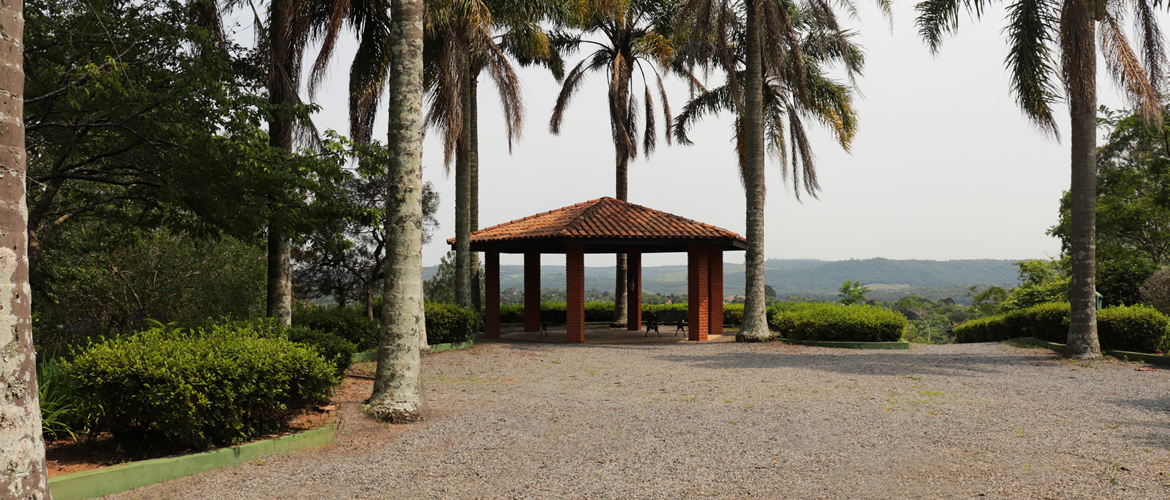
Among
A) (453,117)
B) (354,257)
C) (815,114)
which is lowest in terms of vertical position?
(354,257)

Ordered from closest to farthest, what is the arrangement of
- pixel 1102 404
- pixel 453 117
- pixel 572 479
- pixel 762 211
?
pixel 572 479 → pixel 1102 404 → pixel 453 117 → pixel 762 211

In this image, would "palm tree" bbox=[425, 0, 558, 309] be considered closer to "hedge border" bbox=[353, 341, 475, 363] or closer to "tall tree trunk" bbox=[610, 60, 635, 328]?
"hedge border" bbox=[353, 341, 475, 363]

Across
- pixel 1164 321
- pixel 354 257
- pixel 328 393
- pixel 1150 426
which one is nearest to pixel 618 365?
pixel 328 393

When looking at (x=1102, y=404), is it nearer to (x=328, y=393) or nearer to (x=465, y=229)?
(x=328, y=393)

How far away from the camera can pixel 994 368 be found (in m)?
11.3

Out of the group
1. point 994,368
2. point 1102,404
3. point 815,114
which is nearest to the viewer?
point 1102,404

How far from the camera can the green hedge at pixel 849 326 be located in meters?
15.7

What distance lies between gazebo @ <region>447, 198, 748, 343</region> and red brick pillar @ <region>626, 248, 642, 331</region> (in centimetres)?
108

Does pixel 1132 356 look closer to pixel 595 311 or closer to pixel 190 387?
pixel 190 387

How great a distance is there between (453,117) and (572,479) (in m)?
10.9

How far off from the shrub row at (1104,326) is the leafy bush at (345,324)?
14.4 m

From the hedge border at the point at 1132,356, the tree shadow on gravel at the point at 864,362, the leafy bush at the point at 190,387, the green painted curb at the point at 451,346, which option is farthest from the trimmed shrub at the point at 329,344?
the hedge border at the point at 1132,356

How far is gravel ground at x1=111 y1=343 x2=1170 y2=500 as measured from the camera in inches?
188

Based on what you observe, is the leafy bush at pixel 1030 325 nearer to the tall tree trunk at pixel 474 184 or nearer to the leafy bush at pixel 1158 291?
the leafy bush at pixel 1158 291
